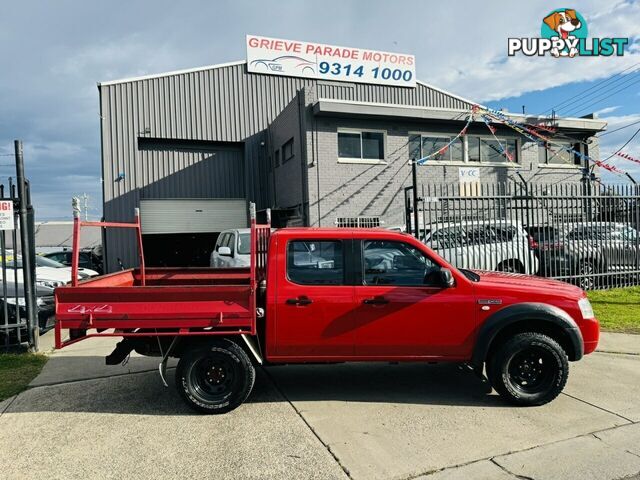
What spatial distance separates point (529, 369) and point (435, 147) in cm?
1319

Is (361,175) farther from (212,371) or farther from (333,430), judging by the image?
(333,430)

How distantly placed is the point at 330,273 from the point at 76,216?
2.47 metres

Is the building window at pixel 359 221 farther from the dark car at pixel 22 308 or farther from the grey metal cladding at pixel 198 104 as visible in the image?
the dark car at pixel 22 308

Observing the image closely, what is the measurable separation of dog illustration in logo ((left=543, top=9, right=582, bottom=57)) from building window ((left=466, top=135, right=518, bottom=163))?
344 cm

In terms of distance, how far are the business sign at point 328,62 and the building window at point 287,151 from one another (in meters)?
4.36

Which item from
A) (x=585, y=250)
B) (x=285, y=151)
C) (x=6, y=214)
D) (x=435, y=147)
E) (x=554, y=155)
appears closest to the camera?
(x=6, y=214)

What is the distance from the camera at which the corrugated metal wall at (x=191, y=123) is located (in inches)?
731

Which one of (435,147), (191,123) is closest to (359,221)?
(435,147)

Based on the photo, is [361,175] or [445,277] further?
[361,175]

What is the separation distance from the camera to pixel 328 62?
20609 mm

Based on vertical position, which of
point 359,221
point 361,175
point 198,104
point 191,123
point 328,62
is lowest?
point 359,221

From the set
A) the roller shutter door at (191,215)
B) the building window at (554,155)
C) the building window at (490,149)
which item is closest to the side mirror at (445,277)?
the building window at (490,149)

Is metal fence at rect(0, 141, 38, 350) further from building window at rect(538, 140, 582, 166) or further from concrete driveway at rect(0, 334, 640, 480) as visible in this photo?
building window at rect(538, 140, 582, 166)

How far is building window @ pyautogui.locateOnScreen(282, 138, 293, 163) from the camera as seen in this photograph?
56.3 feet
